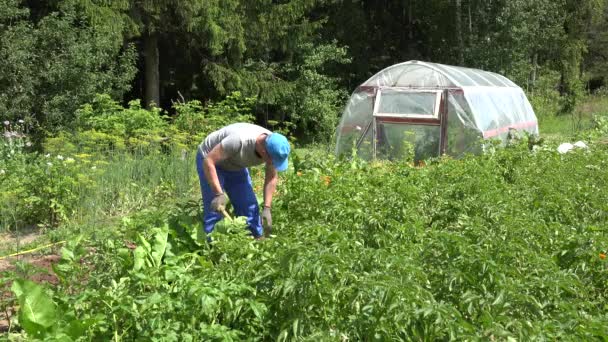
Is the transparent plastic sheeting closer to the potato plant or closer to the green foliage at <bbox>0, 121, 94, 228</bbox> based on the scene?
the potato plant

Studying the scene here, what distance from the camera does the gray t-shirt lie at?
4730 millimetres

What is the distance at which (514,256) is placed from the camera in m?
3.33

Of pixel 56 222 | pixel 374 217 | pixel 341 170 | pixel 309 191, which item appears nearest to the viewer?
pixel 374 217

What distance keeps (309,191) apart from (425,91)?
20.8 ft

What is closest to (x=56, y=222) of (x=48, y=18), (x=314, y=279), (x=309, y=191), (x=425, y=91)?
(x=309, y=191)

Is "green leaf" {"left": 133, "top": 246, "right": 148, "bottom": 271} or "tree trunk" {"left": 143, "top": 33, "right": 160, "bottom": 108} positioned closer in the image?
"green leaf" {"left": 133, "top": 246, "right": 148, "bottom": 271}

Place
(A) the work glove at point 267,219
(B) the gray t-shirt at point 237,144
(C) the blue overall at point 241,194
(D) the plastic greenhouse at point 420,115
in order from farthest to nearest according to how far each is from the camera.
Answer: (D) the plastic greenhouse at point 420,115 < (C) the blue overall at point 241,194 < (A) the work glove at point 267,219 < (B) the gray t-shirt at point 237,144

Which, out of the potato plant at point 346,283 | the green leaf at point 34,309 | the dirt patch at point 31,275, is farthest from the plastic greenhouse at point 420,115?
the green leaf at point 34,309

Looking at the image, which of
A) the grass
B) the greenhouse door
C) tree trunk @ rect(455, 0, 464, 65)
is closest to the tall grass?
the greenhouse door

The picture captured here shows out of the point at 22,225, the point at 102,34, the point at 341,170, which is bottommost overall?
the point at 22,225

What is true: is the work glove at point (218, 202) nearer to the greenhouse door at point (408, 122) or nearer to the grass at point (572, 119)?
the greenhouse door at point (408, 122)

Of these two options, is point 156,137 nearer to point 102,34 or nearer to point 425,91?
point 102,34

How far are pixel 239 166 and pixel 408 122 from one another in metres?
6.61

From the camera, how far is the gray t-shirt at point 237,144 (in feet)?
15.5
